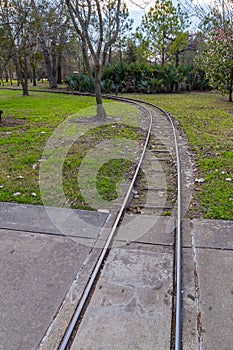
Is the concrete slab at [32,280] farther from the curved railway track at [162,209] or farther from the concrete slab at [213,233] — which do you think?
the concrete slab at [213,233]

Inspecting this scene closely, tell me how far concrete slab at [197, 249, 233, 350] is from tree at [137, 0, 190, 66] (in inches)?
1042

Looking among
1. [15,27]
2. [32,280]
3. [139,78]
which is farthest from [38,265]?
[139,78]

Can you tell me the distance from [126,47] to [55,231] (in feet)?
94.6

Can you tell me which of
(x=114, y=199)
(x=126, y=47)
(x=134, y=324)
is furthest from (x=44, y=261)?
(x=126, y=47)

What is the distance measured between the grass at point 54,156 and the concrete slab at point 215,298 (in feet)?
5.72

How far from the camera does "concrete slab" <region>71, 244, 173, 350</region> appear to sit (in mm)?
2037

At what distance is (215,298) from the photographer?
240 cm

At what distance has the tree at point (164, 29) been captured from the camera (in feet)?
86.3

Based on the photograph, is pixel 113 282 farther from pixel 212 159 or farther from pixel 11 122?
pixel 11 122

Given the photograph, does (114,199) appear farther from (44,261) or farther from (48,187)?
(44,261)

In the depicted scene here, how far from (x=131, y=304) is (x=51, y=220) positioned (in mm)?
1620

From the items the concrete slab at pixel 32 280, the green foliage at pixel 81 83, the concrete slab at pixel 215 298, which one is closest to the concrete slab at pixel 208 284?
the concrete slab at pixel 215 298

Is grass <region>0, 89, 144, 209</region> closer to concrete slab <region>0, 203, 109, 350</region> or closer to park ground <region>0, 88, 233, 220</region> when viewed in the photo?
park ground <region>0, 88, 233, 220</region>

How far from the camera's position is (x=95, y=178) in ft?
16.3
